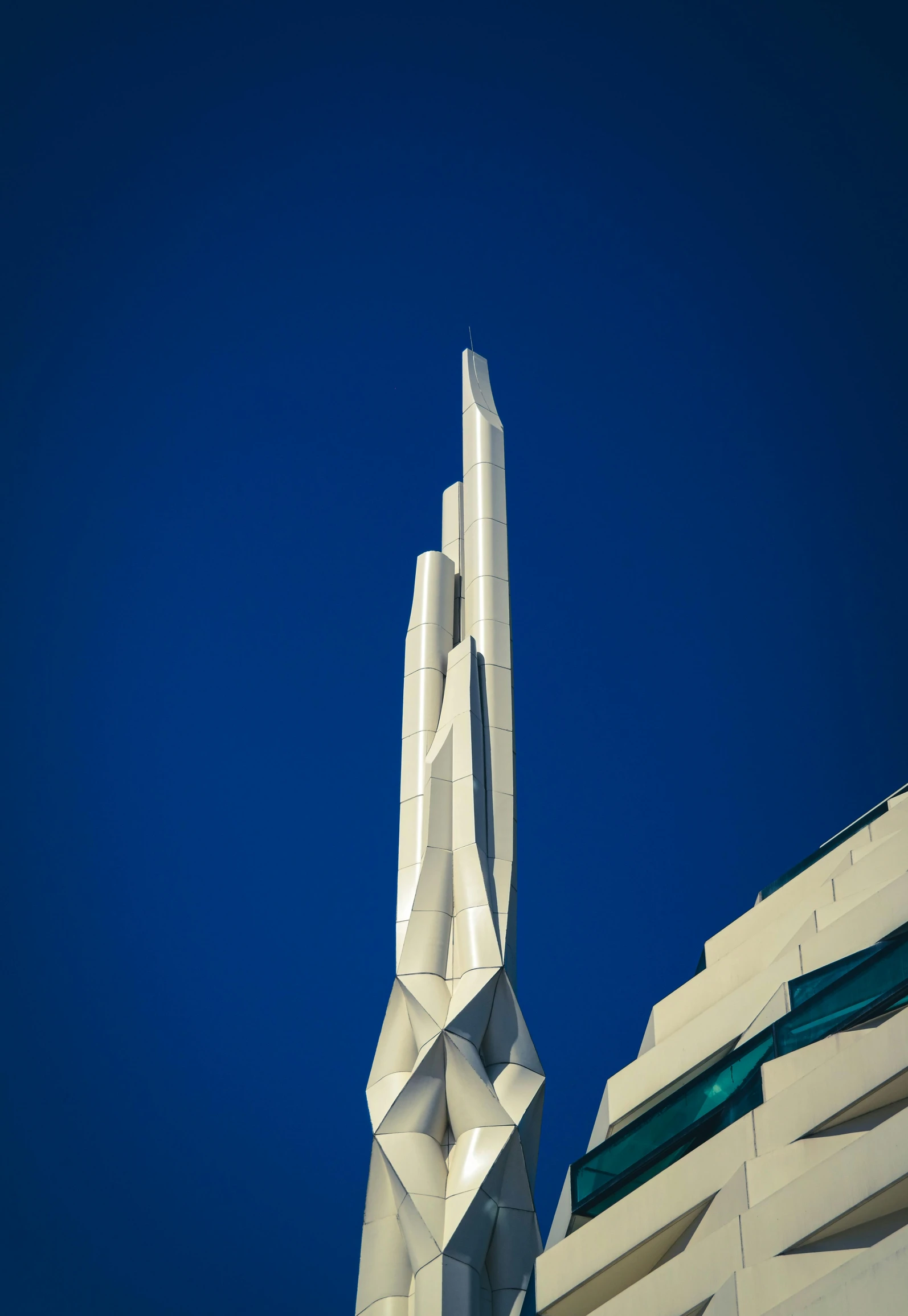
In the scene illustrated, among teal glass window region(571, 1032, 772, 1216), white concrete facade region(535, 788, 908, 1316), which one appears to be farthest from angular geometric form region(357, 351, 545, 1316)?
teal glass window region(571, 1032, 772, 1216)

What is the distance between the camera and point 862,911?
13359 mm

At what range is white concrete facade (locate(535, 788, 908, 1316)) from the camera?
959 cm

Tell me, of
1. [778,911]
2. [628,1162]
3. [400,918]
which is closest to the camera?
[628,1162]

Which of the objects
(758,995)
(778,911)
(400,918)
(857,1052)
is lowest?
(857,1052)

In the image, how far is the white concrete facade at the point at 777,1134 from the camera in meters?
9.59

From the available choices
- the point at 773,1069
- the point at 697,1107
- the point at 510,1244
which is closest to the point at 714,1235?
the point at 773,1069

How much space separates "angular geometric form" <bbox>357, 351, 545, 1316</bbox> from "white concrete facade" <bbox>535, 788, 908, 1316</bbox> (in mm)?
2279

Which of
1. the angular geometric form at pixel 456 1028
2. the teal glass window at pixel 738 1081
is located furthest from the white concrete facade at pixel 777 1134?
the angular geometric form at pixel 456 1028

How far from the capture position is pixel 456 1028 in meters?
20.1

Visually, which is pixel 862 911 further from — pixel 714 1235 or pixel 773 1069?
pixel 714 1235

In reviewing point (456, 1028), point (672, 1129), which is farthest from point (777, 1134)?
point (456, 1028)

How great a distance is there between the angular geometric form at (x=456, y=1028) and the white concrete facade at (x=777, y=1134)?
2279 millimetres

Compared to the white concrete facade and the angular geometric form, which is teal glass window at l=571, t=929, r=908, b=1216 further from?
the angular geometric form

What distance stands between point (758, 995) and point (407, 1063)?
275 inches
